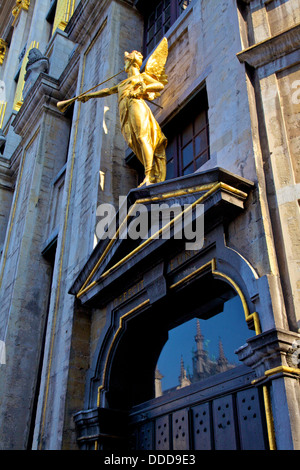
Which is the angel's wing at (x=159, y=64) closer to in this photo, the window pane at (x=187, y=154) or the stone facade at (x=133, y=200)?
the stone facade at (x=133, y=200)

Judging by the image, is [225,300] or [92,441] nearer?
[225,300]

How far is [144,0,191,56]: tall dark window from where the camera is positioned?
12.2 m

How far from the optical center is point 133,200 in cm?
834

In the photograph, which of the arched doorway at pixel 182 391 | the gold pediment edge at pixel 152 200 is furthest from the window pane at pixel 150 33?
the arched doorway at pixel 182 391

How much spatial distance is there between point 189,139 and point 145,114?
963mm

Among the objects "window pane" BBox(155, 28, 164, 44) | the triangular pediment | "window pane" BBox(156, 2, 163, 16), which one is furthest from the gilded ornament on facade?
"window pane" BBox(156, 2, 163, 16)

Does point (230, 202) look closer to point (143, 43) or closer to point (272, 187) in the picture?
point (272, 187)

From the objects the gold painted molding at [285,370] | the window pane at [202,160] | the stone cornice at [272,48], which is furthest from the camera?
the window pane at [202,160]

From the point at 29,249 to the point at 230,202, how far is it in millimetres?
8850

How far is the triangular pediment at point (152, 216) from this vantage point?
266 inches

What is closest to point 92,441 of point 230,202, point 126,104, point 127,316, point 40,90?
point 127,316

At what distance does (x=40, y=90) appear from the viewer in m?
16.6

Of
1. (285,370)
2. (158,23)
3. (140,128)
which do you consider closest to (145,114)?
(140,128)
